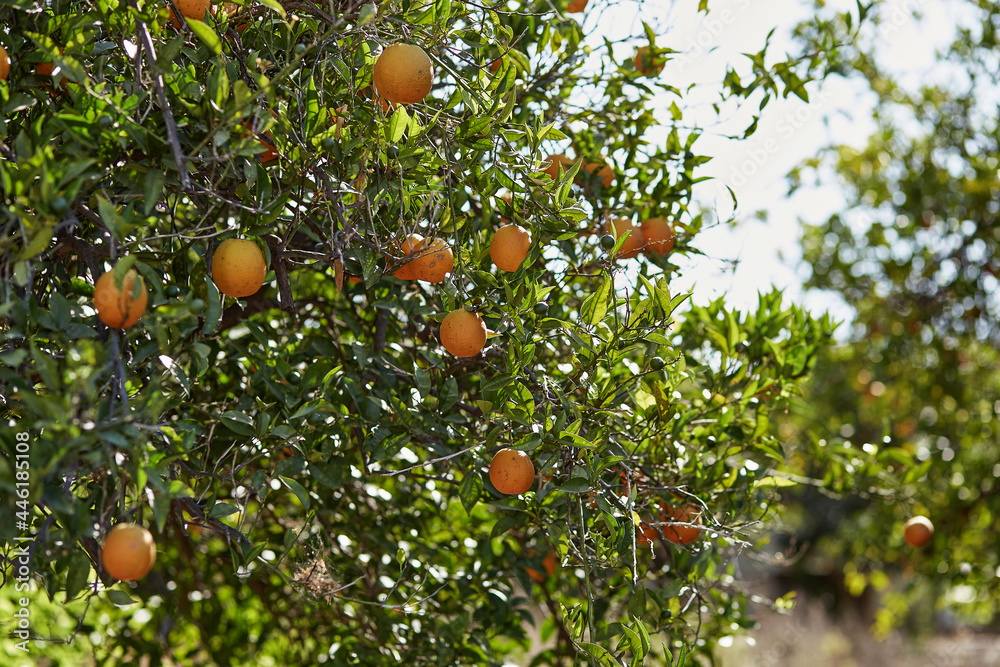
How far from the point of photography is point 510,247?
133 cm

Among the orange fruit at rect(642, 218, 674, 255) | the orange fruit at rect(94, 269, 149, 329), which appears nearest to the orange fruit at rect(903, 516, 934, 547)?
the orange fruit at rect(642, 218, 674, 255)

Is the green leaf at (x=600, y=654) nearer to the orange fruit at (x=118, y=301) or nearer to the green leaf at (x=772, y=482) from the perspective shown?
the green leaf at (x=772, y=482)

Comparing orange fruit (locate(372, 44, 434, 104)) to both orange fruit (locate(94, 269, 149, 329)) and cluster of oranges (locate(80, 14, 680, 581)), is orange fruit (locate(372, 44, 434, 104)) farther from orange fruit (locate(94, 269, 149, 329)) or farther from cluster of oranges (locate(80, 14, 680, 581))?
orange fruit (locate(94, 269, 149, 329))

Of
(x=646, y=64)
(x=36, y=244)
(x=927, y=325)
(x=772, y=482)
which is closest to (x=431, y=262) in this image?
(x=36, y=244)

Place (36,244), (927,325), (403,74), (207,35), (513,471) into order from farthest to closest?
(927,325), (513,471), (403,74), (207,35), (36,244)

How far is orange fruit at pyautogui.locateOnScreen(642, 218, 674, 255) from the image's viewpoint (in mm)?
A: 1706

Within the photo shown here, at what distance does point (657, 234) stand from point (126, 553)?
1222 millimetres

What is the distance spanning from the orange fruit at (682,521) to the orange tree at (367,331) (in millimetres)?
16

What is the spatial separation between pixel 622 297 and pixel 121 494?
38.3 inches

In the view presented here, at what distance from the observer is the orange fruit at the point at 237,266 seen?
1.20 meters

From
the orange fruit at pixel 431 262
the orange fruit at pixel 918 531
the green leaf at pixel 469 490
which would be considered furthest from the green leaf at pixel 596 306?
the orange fruit at pixel 918 531

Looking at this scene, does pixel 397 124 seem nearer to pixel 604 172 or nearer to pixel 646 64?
pixel 604 172

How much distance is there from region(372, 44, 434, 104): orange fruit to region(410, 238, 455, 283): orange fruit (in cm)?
25

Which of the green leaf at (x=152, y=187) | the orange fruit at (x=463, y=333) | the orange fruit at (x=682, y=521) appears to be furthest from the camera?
the orange fruit at (x=682, y=521)
